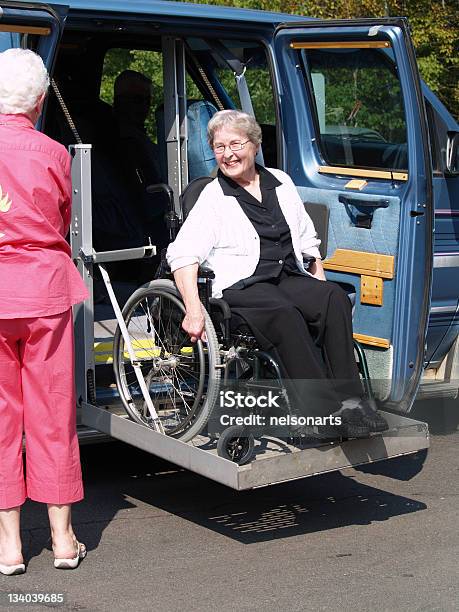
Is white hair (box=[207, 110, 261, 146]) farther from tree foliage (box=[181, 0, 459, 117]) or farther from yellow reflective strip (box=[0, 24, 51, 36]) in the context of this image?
tree foliage (box=[181, 0, 459, 117])

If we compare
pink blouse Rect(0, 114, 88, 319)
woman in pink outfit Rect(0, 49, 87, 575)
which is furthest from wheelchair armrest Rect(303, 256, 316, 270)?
pink blouse Rect(0, 114, 88, 319)

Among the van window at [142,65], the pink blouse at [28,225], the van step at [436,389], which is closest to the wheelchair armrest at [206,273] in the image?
the pink blouse at [28,225]

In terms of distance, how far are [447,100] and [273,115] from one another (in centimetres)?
697

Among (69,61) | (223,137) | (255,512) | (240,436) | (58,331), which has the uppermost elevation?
(69,61)

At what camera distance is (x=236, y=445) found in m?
4.63

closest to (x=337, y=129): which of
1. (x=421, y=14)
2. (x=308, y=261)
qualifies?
(x=308, y=261)

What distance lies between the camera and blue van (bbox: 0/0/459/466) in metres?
5.19

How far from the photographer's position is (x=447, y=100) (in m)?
12.7

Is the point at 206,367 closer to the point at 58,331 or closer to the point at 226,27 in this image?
the point at 58,331

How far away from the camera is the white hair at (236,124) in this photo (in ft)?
17.2

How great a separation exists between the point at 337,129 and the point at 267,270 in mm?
1182

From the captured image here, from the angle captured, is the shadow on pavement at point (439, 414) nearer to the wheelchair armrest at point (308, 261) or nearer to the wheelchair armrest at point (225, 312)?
the wheelchair armrest at point (308, 261)

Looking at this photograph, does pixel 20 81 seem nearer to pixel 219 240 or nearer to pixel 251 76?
pixel 219 240

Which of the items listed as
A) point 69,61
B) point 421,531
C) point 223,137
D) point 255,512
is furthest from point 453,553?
point 69,61
